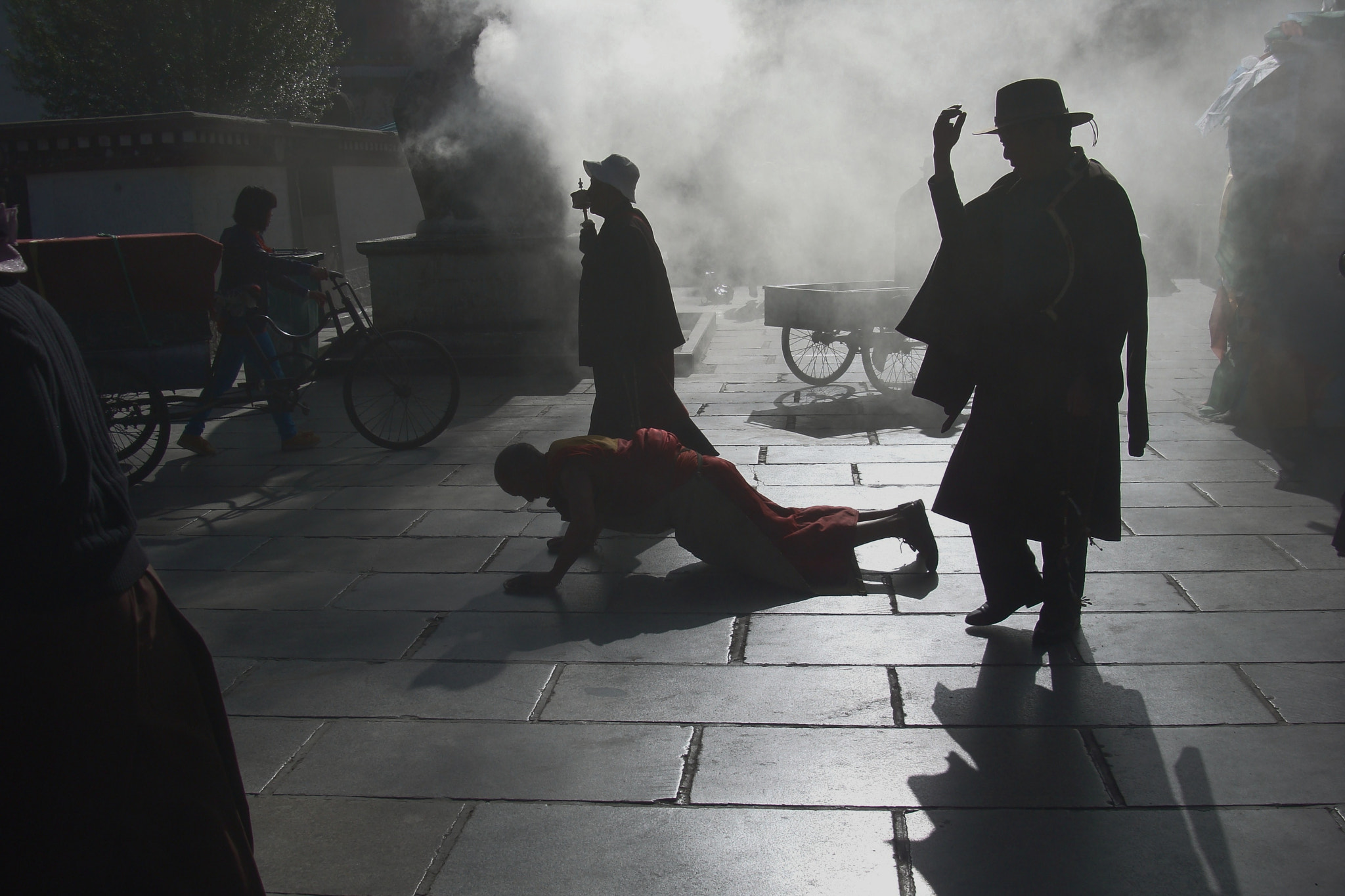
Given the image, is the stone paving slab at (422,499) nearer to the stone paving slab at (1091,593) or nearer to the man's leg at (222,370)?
the man's leg at (222,370)

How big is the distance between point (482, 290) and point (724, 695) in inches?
280

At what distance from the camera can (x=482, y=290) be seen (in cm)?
984

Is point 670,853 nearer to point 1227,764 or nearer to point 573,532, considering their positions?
point 1227,764

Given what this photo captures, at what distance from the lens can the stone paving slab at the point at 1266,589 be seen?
3.84 meters

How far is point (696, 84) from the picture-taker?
1327cm

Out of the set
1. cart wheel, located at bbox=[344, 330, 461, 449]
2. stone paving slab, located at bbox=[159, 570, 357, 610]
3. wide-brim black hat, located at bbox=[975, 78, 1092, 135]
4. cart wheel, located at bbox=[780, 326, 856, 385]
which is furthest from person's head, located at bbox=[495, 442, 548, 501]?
cart wheel, located at bbox=[780, 326, 856, 385]

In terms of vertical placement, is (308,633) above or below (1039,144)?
below

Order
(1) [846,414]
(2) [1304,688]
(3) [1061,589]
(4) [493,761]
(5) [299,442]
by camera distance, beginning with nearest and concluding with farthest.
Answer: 1. (4) [493,761]
2. (2) [1304,688]
3. (3) [1061,589]
4. (5) [299,442]
5. (1) [846,414]

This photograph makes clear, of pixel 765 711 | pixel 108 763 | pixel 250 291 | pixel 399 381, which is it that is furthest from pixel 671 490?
pixel 250 291

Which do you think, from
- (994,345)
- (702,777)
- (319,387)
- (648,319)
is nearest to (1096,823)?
(702,777)

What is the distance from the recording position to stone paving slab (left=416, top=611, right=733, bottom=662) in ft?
11.8

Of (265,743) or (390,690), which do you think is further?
(390,690)

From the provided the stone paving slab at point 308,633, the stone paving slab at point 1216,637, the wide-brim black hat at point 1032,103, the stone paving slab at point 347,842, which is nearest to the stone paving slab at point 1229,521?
the stone paving slab at point 1216,637

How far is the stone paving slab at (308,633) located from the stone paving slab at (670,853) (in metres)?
1.21
